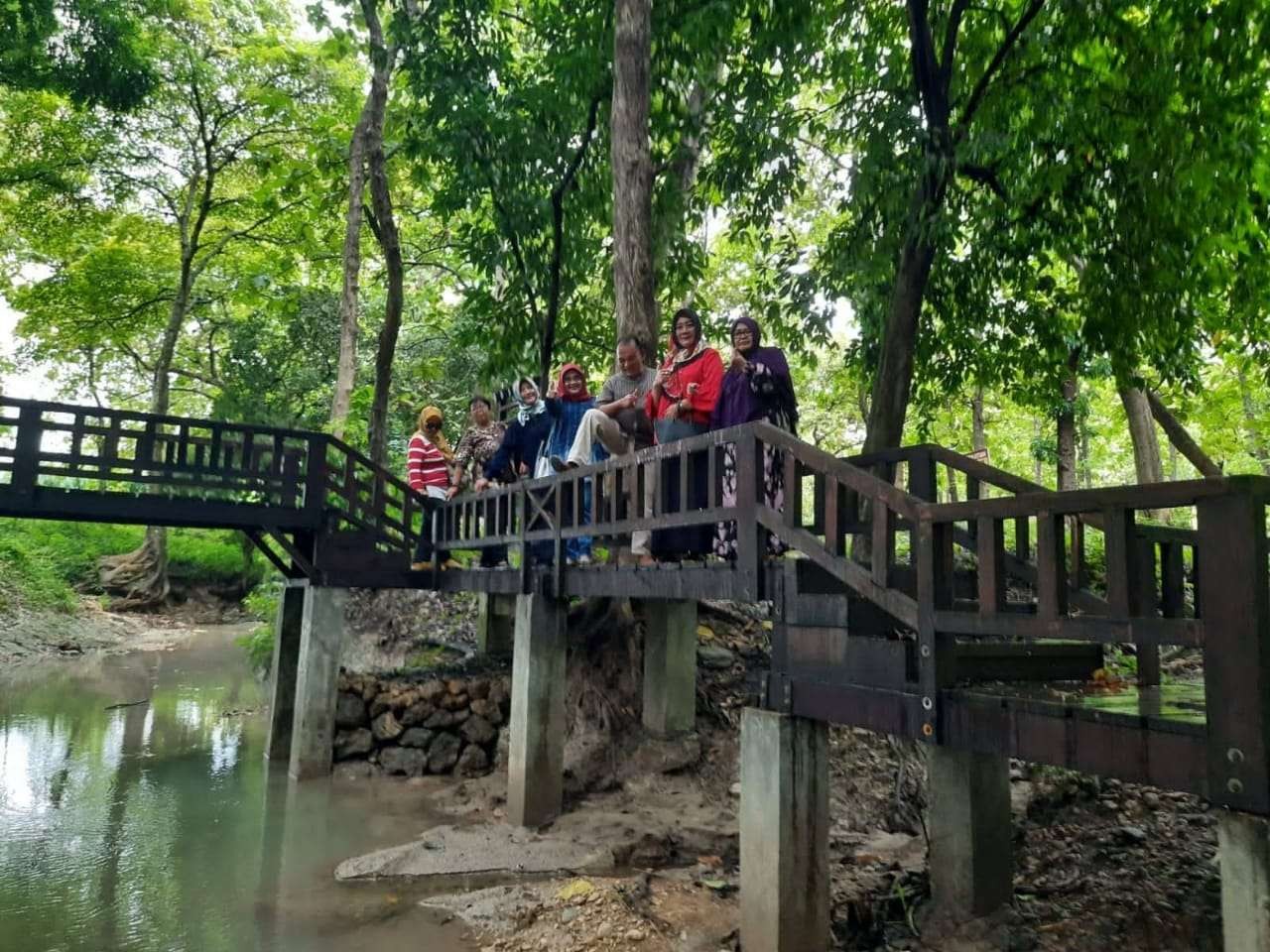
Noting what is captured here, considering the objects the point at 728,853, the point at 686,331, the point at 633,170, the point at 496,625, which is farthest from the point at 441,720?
the point at 633,170

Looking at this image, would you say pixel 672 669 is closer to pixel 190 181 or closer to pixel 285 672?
pixel 285 672

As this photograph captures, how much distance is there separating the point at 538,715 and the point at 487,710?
2544 mm

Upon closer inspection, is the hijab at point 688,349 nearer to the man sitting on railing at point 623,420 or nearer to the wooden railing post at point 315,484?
the man sitting on railing at point 623,420

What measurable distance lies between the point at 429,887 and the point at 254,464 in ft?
18.8

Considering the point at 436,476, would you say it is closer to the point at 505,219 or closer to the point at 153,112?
the point at 505,219

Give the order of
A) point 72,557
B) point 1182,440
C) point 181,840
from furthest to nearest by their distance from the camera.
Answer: point 72,557 → point 1182,440 → point 181,840

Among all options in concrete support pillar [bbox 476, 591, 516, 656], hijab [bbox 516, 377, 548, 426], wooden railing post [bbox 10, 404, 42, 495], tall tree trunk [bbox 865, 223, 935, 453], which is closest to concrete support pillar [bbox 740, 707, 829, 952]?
tall tree trunk [bbox 865, 223, 935, 453]

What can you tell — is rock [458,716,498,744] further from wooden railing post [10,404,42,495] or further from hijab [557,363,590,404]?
wooden railing post [10,404,42,495]

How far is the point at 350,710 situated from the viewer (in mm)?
10891

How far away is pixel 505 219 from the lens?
493 inches

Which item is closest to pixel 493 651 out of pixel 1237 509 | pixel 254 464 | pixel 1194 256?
pixel 254 464

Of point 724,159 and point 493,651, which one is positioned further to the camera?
point 493,651

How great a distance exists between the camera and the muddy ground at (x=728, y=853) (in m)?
5.58

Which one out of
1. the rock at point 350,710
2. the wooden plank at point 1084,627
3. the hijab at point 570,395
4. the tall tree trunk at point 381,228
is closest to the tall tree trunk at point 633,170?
the hijab at point 570,395
